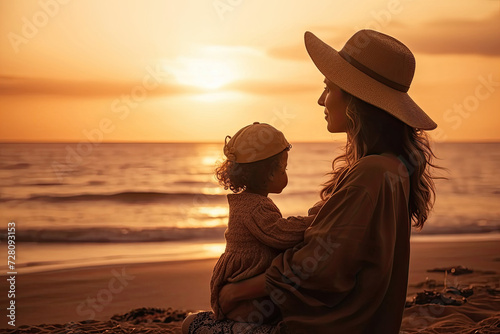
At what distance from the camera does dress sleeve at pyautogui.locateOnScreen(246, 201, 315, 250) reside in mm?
2475

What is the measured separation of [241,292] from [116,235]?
8.25 m

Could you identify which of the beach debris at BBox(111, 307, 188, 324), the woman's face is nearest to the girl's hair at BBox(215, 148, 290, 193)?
the woman's face

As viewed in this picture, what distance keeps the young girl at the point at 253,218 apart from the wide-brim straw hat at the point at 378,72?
46cm

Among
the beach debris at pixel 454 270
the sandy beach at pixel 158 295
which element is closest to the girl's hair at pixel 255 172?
the sandy beach at pixel 158 295

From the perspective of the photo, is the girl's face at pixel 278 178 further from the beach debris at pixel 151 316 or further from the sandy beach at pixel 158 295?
the beach debris at pixel 151 316

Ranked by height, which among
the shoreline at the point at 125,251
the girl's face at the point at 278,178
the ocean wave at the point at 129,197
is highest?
the ocean wave at the point at 129,197

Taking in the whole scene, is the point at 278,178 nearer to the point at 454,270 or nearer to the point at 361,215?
the point at 361,215

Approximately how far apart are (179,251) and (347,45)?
6498 millimetres

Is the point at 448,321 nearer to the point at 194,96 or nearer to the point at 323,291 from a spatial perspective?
the point at 323,291

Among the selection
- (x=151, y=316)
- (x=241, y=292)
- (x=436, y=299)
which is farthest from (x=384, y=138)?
(x=436, y=299)

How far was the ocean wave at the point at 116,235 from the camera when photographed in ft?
32.1

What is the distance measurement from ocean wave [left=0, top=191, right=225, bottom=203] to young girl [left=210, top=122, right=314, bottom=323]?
1277 centimetres

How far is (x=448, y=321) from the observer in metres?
4.93

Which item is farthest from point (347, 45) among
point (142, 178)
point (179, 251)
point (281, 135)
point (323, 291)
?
point (142, 178)
